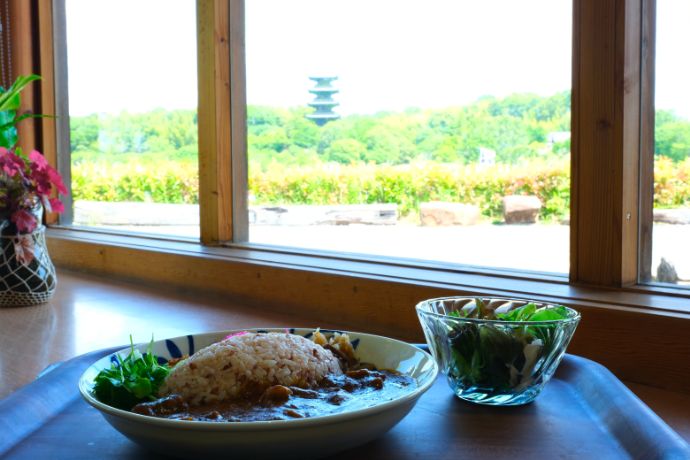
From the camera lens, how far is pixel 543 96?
1227 millimetres

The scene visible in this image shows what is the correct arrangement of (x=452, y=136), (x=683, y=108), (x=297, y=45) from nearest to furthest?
1. (x=683, y=108)
2. (x=452, y=136)
3. (x=297, y=45)

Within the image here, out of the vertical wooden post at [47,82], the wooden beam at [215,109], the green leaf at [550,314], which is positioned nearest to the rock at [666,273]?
the green leaf at [550,314]

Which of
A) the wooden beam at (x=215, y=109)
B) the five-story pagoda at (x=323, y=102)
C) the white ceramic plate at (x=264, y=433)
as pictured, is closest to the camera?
the white ceramic plate at (x=264, y=433)

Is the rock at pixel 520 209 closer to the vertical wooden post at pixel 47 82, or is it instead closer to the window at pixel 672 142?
the window at pixel 672 142

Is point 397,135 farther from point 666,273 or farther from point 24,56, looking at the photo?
point 24,56

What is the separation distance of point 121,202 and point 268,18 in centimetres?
80

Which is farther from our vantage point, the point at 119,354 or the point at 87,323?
the point at 87,323

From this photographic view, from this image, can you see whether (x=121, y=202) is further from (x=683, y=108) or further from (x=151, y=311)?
(x=683, y=108)

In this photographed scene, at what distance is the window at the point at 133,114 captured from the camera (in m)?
1.98

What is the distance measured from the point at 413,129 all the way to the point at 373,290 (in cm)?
34

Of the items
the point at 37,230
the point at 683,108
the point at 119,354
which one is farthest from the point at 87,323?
the point at 683,108

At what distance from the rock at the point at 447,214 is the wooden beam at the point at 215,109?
21.7 inches

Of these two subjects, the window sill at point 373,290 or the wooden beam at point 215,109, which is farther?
the wooden beam at point 215,109

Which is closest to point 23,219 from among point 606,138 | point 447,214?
point 447,214
